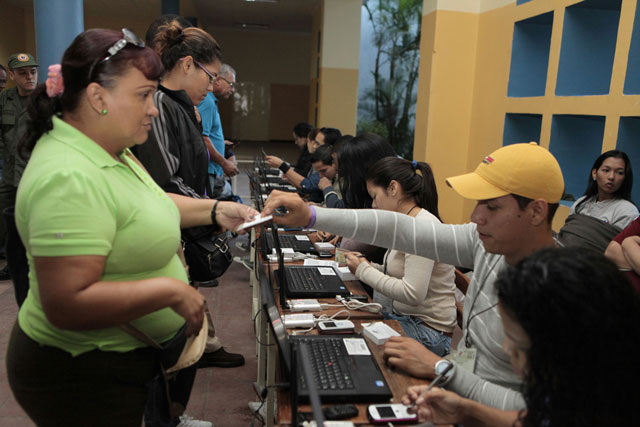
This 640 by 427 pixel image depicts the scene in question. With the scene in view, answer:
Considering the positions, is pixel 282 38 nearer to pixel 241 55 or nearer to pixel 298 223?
pixel 241 55

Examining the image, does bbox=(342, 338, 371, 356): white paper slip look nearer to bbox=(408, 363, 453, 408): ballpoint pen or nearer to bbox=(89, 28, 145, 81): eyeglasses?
bbox=(408, 363, 453, 408): ballpoint pen

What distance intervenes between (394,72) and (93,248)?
11278mm

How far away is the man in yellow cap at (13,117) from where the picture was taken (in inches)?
162

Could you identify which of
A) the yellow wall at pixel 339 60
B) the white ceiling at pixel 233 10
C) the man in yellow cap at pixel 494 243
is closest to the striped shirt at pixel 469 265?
the man in yellow cap at pixel 494 243

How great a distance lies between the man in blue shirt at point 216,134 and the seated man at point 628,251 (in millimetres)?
2349

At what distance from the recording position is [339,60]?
30.5 feet

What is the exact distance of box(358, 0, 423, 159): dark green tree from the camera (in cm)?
1127

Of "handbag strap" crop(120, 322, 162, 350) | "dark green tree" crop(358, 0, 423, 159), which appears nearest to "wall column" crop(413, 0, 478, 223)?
"handbag strap" crop(120, 322, 162, 350)

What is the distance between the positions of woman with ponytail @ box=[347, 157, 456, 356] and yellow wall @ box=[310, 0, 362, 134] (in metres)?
7.16

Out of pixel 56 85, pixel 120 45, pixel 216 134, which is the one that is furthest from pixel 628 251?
pixel 216 134

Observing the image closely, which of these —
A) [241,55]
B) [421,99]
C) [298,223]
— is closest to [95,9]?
[241,55]

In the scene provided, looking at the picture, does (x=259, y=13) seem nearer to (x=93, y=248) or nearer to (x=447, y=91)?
(x=447, y=91)

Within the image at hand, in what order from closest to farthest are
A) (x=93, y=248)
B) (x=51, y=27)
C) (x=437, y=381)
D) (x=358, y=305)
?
1. (x=93, y=248)
2. (x=437, y=381)
3. (x=358, y=305)
4. (x=51, y=27)

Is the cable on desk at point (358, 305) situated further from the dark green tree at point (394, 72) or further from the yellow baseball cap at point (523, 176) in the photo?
the dark green tree at point (394, 72)
